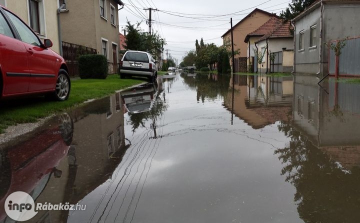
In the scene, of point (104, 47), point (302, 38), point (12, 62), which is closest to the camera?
point (12, 62)

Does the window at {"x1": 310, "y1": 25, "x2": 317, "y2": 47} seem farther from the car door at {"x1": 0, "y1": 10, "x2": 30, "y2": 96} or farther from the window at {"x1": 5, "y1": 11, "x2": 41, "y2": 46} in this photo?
the car door at {"x1": 0, "y1": 10, "x2": 30, "y2": 96}

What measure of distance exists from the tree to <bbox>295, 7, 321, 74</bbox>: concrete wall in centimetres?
201

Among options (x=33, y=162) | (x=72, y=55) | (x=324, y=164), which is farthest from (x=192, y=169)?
(x=72, y=55)

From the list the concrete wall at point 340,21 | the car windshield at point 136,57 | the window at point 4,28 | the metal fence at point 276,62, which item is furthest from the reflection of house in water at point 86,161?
the metal fence at point 276,62

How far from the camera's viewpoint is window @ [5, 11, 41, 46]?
20.3ft

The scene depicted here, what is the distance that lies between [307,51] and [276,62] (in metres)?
10.1

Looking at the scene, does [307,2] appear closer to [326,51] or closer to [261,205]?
[326,51]

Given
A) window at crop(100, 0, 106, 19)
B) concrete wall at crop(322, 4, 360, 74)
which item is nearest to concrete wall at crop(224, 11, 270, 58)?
window at crop(100, 0, 106, 19)

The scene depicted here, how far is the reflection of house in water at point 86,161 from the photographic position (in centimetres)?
268

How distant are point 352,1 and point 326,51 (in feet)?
10.7

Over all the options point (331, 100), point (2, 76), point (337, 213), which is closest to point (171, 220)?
point (337, 213)

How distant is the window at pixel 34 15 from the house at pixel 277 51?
21.8 metres

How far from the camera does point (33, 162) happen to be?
3.57 meters

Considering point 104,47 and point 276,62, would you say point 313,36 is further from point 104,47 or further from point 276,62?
point 104,47
